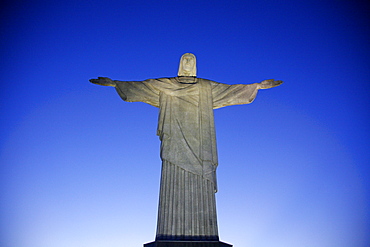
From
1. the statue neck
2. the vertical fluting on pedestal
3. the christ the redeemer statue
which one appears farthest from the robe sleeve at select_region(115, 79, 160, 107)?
the vertical fluting on pedestal

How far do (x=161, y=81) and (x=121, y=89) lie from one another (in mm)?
1410

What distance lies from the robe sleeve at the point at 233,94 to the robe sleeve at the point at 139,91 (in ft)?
6.77

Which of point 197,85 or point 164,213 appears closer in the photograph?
point 164,213

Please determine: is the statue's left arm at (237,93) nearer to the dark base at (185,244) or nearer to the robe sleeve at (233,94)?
the robe sleeve at (233,94)

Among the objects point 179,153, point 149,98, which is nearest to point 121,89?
point 149,98

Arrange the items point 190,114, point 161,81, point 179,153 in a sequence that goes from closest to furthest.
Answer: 1. point 179,153
2. point 190,114
3. point 161,81

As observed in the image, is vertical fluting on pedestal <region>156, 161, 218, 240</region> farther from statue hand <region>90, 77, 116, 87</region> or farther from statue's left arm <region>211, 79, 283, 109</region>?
statue hand <region>90, 77, 116, 87</region>

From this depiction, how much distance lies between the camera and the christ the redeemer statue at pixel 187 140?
24.4 feet

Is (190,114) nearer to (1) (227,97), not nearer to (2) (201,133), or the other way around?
(2) (201,133)

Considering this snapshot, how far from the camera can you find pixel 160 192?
7.88 metres

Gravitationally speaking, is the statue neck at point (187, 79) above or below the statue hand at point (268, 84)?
above

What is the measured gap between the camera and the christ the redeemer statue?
7.43m

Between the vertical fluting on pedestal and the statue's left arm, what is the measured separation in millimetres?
3090

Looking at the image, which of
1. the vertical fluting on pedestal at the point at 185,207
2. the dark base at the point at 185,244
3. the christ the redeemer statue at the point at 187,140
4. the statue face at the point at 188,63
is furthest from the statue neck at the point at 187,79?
the dark base at the point at 185,244
